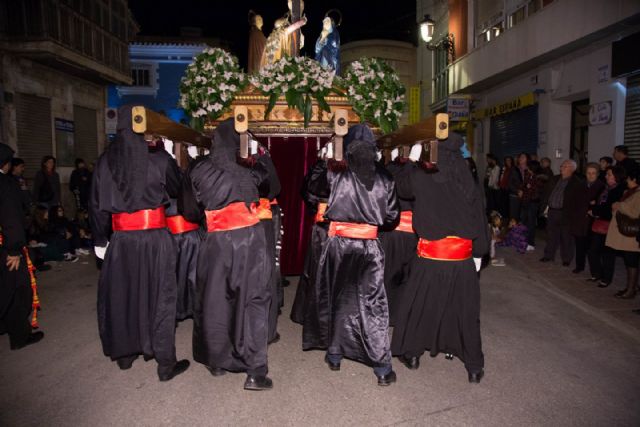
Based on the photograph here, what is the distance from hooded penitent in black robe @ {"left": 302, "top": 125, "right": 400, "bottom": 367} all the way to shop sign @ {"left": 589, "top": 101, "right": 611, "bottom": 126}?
8.67 meters

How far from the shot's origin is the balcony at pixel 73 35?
1348 centimetres

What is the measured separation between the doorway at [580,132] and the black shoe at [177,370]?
1140cm

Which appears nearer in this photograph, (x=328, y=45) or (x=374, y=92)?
(x=374, y=92)

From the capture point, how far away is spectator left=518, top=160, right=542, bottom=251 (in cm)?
1016

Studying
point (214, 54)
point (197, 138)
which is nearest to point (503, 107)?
point (214, 54)

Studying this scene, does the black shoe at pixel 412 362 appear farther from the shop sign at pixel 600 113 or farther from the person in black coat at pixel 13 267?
the shop sign at pixel 600 113

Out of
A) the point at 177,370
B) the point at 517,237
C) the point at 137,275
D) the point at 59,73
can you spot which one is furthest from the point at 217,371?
the point at 59,73

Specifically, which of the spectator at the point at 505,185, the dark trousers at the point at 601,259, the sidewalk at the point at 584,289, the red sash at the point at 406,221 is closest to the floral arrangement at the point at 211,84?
the red sash at the point at 406,221

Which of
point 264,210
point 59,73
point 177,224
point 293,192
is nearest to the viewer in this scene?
point 264,210

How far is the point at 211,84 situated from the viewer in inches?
231

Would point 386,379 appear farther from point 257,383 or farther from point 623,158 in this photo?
point 623,158

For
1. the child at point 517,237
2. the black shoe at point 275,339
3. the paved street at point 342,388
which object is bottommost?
the paved street at point 342,388

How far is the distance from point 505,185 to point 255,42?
769cm

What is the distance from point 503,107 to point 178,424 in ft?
49.2
